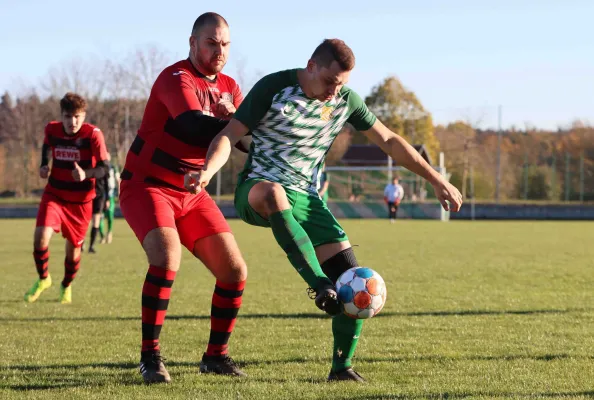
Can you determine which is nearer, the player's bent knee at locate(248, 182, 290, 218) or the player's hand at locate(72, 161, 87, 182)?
the player's bent knee at locate(248, 182, 290, 218)

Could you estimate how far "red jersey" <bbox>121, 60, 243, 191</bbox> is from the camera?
5426 millimetres

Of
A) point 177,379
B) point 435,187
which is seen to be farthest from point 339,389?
point 435,187

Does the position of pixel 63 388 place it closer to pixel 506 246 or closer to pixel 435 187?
pixel 435 187

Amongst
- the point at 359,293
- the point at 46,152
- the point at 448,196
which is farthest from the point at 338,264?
the point at 46,152

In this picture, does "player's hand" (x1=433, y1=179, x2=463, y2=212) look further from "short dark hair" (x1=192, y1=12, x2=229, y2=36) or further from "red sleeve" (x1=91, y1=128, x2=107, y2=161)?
"red sleeve" (x1=91, y1=128, x2=107, y2=161)

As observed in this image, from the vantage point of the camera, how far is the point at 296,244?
4883 millimetres

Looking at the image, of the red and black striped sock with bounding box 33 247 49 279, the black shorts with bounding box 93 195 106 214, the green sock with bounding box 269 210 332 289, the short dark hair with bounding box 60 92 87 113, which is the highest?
the short dark hair with bounding box 60 92 87 113

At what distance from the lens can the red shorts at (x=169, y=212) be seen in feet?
17.5

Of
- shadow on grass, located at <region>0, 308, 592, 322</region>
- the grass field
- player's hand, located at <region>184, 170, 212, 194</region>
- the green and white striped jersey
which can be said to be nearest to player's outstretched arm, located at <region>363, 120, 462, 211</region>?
the green and white striped jersey

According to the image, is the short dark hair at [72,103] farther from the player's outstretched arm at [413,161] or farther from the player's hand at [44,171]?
the player's outstretched arm at [413,161]

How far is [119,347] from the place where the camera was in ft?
22.2

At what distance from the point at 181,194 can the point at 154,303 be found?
0.71 m

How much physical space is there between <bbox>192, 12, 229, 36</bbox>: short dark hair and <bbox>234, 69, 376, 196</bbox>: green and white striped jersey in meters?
0.57

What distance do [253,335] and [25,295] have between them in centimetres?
384
